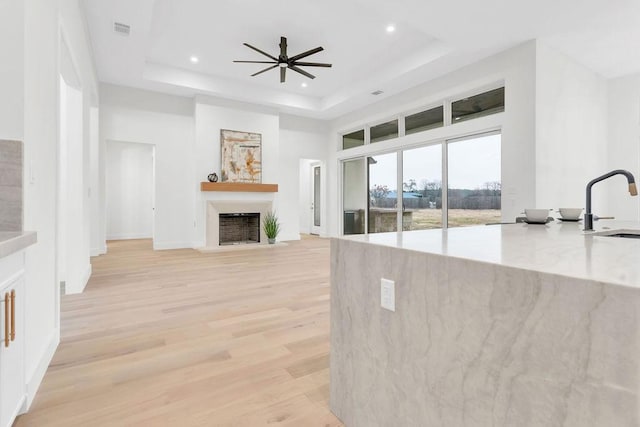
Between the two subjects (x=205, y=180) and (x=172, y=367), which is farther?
(x=205, y=180)

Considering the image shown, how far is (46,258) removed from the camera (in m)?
2.08

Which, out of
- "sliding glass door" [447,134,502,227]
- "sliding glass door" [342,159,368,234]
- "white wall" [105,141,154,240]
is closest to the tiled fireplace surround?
"sliding glass door" [342,159,368,234]

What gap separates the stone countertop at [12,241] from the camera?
1.19 meters

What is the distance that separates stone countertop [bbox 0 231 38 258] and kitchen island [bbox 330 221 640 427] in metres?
1.24

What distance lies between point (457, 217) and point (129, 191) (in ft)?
25.6

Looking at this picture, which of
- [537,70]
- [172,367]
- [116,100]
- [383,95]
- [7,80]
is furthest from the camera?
[383,95]

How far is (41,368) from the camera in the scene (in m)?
1.84

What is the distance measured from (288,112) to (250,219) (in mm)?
2873

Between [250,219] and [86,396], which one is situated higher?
[250,219]

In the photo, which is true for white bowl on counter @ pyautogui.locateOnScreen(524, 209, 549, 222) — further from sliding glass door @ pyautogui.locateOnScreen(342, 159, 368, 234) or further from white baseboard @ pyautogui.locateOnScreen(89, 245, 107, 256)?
white baseboard @ pyautogui.locateOnScreen(89, 245, 107, 256)

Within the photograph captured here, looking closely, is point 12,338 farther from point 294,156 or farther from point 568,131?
point 294,156

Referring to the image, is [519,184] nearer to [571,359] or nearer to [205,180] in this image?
[571,359]

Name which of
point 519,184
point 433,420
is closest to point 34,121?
point 433,420

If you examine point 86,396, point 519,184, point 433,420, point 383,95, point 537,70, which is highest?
point 383,95
